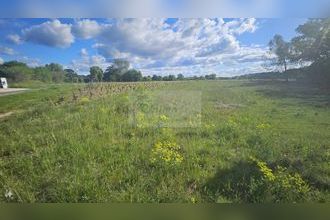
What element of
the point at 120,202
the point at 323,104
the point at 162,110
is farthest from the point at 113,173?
the point at 323,104

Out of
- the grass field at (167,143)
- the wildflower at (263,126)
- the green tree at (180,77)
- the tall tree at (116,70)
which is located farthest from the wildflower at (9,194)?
the wildflower at (263,126)

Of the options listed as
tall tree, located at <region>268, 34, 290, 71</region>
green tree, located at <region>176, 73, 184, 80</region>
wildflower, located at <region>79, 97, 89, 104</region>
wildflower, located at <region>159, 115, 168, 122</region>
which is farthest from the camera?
wildflower, located at <region>79, 97, 89, 104</region>

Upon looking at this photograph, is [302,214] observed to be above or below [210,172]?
below

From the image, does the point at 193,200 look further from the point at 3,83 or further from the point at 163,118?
the point at 3,83

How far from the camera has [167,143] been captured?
5.10 m

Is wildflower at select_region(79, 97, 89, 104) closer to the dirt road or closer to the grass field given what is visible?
the grass field

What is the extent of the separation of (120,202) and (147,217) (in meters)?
0.45

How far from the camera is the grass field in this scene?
4.40 metres

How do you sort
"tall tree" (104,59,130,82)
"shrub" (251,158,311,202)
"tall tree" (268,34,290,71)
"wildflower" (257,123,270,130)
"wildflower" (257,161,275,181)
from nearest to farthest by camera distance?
"shrub" (251,158,311,202)
"wildflower" (257,161,275,181)
"tall tree" (268,34,290,71)
"wildflower" (257,123,270,130)
"tall tree" (104,59,130,82)

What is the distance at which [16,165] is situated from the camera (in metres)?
4.82

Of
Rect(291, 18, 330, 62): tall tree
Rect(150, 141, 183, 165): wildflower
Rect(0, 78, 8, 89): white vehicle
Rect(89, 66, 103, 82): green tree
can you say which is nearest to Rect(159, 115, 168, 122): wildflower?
Rect(150, 141, 183, 165): wildflower

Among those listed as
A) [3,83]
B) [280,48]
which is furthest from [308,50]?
[3,83]

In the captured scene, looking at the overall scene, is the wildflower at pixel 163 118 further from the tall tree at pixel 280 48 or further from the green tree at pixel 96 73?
the tall tree at pixel 280 48

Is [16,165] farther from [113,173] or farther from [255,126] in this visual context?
[255,126]
